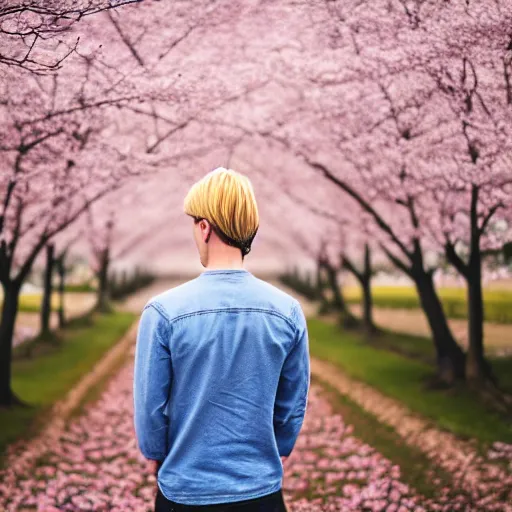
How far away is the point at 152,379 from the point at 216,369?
263 mm

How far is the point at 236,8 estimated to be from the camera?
6.17 m

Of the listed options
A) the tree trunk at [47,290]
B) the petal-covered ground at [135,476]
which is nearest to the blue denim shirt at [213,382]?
the petal-covered ground at [135,476]

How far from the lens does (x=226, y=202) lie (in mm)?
2125

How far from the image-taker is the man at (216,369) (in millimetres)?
2090

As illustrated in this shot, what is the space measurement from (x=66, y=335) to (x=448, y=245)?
1306cm

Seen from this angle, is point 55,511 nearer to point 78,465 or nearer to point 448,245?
point 78,465

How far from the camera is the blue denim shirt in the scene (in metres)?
2.09

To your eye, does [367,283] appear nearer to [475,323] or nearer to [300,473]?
[475,323]

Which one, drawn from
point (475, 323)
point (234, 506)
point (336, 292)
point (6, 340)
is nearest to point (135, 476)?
point (6, 340)

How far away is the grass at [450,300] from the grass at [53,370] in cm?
800

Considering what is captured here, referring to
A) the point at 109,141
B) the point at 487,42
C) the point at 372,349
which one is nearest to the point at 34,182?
the point at 109,141

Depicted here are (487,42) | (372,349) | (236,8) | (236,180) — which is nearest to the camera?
(236,180)

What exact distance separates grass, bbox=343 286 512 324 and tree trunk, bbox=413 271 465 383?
3.28ft

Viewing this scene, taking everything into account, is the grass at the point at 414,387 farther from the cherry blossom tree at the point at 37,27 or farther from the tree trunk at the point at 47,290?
the tree trunk at the point at 47,290
